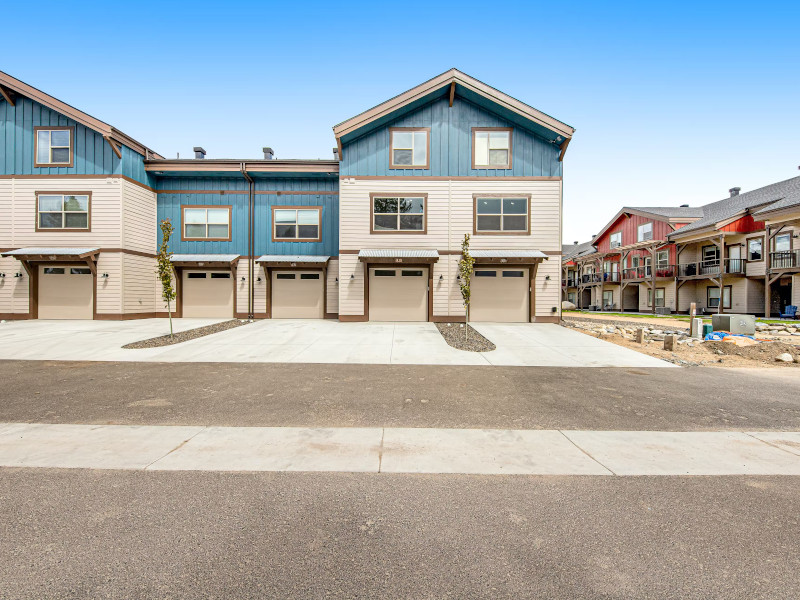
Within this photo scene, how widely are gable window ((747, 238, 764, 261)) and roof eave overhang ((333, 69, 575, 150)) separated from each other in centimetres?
1879

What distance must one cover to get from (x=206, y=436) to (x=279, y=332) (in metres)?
9.57

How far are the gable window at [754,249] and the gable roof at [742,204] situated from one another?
79.2 inches

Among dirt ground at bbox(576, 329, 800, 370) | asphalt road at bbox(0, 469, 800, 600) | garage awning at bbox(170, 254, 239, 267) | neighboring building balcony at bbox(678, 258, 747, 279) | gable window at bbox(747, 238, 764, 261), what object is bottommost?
asphalt road at bbox(0, 469, 800, 600)

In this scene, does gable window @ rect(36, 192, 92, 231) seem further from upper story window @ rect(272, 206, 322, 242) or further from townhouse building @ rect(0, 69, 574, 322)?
upper story window @ rect(272, 206, 322, 242)

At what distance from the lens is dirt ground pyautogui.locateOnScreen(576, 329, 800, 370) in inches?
363

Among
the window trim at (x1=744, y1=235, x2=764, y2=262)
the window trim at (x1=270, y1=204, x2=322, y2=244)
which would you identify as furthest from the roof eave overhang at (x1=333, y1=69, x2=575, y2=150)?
the window trim at (x1=744, y1=235, x2=764, y2=262)

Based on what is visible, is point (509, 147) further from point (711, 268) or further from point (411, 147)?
point (711, 268)

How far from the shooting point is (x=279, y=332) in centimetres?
1378

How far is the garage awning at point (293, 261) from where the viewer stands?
1773 cm

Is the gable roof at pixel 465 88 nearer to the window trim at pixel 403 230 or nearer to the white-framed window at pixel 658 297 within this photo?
the window trim at pixel 403 230

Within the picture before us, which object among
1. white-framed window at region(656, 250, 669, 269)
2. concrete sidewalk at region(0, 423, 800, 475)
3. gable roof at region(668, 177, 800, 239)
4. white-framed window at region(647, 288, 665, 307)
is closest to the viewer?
concrete sidewalk at region(0, 423, 800, 475)

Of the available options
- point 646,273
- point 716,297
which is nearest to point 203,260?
point 646,273

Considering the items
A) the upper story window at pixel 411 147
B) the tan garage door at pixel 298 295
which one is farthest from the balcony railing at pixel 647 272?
the tan garage door at pixel 298 295

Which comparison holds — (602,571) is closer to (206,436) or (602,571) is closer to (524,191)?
(206,436)
